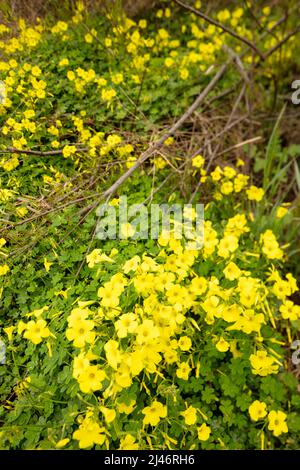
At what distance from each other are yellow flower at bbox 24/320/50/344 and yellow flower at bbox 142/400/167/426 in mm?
496

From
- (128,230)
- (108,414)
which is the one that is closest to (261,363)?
(108,414)

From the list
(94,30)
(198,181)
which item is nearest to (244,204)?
(198,181)

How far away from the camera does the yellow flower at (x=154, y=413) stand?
152cm

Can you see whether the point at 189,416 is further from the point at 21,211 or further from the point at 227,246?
the point at 21,211

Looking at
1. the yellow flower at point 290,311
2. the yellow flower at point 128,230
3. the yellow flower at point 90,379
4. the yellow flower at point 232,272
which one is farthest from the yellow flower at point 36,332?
the yellow flower at point 290,311

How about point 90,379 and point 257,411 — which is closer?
point 90,379

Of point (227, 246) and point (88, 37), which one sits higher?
point (88, 37)

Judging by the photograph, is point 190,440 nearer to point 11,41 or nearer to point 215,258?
point 215,258

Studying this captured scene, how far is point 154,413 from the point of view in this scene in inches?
60.2

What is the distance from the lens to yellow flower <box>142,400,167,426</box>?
1.52 meters

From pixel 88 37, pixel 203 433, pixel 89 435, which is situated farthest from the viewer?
pixel 88 37

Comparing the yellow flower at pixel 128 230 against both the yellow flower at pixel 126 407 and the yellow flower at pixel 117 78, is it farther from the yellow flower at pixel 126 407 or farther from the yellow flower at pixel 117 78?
the yellow flower at pixel 117 78

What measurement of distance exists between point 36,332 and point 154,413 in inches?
22.2

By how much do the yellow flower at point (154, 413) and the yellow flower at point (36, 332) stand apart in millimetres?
496
